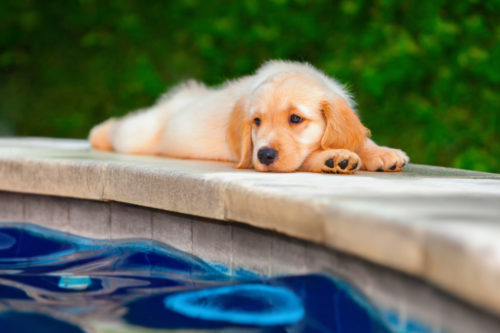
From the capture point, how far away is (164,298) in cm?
239

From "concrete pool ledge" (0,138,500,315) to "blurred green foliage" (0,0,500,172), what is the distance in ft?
11.6

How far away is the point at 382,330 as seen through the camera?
6.21 ft

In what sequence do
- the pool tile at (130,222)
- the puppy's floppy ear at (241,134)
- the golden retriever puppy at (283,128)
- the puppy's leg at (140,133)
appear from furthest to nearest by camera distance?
the puppy's leg at (140,133)
the puppy's floppy ear at (241,134)
the golden retriever puppy at (283,128)
the pool tile at (130,222)

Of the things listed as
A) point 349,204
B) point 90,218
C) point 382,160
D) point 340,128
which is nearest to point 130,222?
point 90,218

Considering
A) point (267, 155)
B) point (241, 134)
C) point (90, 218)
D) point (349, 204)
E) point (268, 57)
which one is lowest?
point (90, 218)

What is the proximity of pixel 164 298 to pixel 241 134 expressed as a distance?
1675 millimetres

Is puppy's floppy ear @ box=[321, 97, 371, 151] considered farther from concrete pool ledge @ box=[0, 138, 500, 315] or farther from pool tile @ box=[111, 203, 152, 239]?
pool tile @ box=[111, 203, 152, 239]

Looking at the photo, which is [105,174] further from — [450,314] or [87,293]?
[450,314]

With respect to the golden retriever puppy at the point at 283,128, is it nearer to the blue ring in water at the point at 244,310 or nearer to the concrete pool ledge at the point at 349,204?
the concrete pool ledge at the point at 349,204

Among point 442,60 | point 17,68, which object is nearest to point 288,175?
point 442,60

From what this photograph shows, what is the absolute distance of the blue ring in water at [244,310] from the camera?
6.97 ft

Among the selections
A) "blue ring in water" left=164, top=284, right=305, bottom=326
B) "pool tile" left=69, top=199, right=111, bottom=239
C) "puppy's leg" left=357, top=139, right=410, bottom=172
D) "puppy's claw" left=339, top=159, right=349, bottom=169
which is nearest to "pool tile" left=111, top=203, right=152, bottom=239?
"pool tile" left=69, top=199, right=111, bottom=239

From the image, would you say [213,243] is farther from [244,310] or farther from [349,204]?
[349,204]

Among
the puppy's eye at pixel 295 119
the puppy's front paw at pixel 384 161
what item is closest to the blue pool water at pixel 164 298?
the puppy's eye at pixel 295 119
